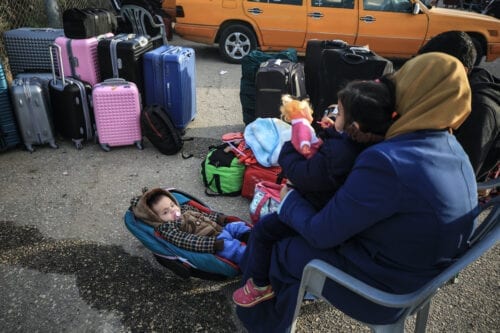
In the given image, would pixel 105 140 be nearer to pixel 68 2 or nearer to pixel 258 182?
pixel 258 182

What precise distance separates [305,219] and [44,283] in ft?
6.33

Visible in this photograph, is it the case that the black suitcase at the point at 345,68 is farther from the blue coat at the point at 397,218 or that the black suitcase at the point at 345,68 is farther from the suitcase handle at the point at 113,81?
the blue coat at the point at 397,218

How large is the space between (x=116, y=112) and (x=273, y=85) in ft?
5.67

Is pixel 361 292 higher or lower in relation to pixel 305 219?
lower

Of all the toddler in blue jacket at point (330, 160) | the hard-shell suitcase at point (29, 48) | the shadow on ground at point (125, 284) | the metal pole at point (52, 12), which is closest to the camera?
the toddler in blue jacket at point (330, 160)

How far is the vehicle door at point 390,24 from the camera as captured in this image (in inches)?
298

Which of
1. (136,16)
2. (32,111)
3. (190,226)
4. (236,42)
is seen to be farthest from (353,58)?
(136,16)

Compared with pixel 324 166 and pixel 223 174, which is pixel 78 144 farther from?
pixel 324 166

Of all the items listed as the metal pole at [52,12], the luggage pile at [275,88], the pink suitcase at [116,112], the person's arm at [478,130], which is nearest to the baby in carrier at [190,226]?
the luggage pile at [275,88]

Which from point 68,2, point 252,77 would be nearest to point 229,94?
point 252,77

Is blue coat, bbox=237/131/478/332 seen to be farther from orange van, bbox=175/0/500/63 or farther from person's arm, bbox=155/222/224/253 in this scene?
orange van, bbox=175/0/500/63

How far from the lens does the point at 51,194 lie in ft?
12.1

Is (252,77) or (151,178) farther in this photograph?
(252,77)

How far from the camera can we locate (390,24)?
7625 mm
